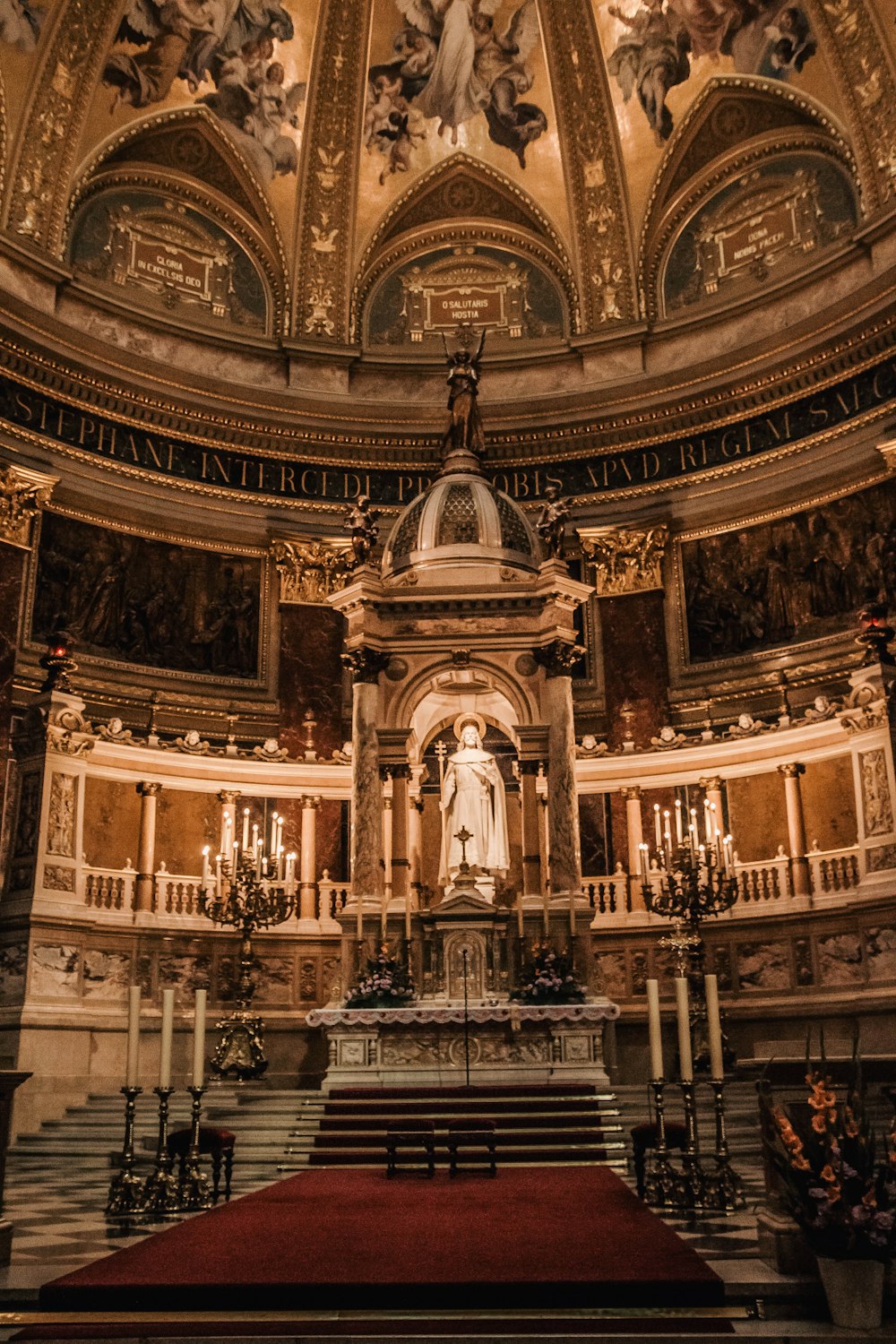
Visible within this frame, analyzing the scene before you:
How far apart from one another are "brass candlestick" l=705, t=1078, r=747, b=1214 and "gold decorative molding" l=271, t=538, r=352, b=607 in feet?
49.0

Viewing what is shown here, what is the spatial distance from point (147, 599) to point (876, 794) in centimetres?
1191

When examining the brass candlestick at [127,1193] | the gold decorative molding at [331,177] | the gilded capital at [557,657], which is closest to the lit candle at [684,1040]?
the brass candlestick at [127,1193]

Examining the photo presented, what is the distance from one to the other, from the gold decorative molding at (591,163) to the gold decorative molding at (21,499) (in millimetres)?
10505

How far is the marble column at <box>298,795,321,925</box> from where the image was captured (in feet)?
69.0

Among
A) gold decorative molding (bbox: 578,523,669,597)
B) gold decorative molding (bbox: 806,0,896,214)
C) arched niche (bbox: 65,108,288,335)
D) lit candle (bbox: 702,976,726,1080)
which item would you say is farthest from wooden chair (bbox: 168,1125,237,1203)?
gold decorative molding (bbox: 806,0,896,214)

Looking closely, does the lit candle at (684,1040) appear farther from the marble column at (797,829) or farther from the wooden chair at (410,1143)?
the marble column at (797,829)

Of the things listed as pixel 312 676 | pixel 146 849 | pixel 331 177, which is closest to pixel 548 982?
pixel 146 849

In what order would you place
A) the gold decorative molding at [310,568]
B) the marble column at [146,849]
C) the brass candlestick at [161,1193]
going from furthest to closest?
the gold decorative molding at [310,568] < the marble column at [146,849] < the brass candlestick at [161,1193]

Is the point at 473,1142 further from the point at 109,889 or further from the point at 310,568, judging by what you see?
the point at 310,568

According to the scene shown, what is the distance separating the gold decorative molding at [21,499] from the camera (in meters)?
20.3

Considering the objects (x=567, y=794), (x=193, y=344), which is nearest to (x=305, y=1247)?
(x=567, y=794)

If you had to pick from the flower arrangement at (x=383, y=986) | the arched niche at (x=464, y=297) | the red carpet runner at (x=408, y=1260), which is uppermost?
the arched niche at (x=464, y=297)

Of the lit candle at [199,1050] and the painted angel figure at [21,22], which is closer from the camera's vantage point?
the lit candle at [199,1050]

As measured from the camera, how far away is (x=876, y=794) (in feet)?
56.2
